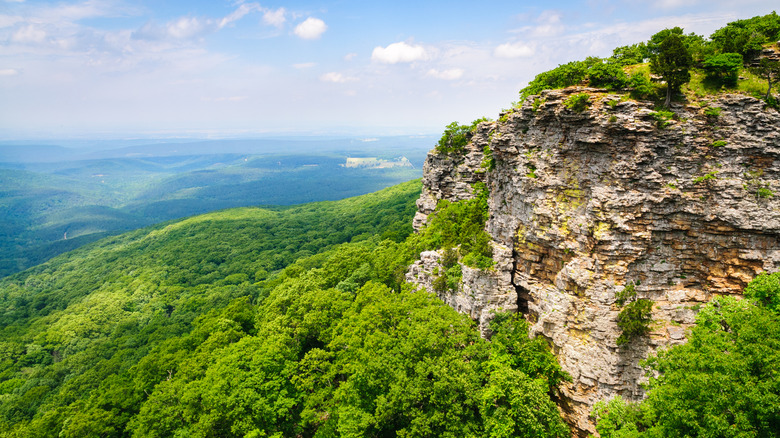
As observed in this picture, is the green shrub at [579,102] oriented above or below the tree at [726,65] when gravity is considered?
below

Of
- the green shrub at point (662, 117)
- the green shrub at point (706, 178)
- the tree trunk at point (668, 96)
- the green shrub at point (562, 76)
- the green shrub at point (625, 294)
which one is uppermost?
the green shrub at point (562, 76)

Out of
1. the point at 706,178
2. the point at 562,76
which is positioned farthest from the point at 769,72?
the point at 562,76

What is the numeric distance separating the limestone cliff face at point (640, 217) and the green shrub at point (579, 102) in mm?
445

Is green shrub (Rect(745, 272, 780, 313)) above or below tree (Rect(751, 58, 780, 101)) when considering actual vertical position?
below

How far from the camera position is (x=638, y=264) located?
2147 cm

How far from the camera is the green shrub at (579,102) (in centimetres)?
2175

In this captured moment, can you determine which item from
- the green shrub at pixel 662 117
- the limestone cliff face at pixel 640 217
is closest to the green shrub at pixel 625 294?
the limestone cliff face at pixel 640 217

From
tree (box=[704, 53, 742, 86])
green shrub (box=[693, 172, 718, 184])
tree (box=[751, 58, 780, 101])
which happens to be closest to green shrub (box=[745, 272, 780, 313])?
green shrub (box=[693, 172, 718, 184])

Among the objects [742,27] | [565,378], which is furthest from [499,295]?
[742,27]

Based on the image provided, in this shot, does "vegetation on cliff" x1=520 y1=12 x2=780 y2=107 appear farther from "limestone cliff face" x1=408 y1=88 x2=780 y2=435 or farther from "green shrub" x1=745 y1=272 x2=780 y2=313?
"green shrub" x1=745 y1=272 x2=780 y2=313

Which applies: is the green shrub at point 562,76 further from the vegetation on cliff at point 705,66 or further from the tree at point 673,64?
the tree at point 673,64

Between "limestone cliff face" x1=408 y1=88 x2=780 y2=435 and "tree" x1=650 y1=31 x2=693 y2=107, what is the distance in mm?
1541

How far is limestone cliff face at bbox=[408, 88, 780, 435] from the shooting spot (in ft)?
64.0

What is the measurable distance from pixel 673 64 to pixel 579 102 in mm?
5045
